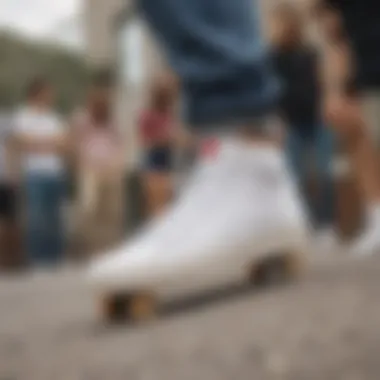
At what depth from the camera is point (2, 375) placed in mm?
736

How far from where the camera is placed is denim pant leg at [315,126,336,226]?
2.92 metres

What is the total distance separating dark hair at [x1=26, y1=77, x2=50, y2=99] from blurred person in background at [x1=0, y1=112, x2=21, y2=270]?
105 mm

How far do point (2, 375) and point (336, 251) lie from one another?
3.52 feet

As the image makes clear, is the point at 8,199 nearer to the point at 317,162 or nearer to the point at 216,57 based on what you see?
the point at 317,162

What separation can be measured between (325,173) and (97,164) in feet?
2.37

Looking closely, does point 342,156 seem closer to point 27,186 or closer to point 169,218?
point 27,186

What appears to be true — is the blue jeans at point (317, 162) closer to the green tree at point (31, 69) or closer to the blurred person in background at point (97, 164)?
the blurred person in background at point (97, 164)

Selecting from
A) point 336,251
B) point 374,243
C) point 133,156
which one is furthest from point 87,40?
point 374,243

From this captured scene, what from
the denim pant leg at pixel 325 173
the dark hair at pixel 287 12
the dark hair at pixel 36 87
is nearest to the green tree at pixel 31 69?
the dark hair at pixel 36 87

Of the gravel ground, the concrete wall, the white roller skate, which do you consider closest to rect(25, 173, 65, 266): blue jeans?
the gravel ground

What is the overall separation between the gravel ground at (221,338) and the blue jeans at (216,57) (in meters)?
0.20

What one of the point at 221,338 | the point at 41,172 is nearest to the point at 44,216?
the point at 41,172

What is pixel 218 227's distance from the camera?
41.7 inches

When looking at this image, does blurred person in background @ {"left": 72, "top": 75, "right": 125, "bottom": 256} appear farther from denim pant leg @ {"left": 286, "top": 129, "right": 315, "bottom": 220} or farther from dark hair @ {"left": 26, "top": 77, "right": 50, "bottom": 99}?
denim pant leg @ {"left": 286, "top": 129, "right": 315, "bottom": 220}
